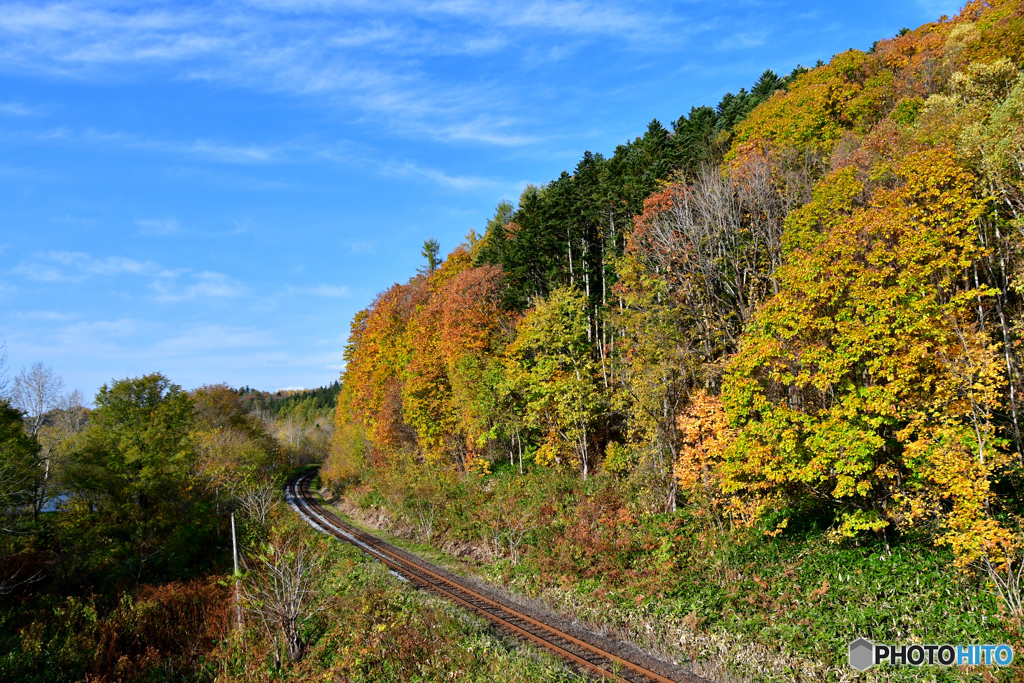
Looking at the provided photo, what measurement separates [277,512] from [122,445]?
13223 mm

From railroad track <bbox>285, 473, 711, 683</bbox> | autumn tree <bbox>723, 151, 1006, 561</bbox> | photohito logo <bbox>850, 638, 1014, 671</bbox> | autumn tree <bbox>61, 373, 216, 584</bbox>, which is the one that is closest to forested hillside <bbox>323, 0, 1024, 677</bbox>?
autumn tree <bbox>723, 151, 1006, 561</bbox>

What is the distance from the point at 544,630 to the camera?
15195 mm

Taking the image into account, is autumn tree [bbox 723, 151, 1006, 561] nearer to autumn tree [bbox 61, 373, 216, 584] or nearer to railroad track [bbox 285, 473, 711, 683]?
railroad track [bbox 285, 473, 711, 683]

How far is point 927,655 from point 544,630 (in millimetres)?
9215

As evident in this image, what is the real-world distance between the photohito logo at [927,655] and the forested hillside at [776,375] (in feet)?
1.12

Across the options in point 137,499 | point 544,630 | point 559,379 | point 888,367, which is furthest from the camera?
point 137,499

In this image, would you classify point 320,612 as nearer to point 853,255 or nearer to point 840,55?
point 853,255

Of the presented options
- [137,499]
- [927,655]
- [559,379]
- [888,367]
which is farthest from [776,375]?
[137,499]

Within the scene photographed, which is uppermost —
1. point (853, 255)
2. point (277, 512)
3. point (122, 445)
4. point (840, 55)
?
point (840, 55)

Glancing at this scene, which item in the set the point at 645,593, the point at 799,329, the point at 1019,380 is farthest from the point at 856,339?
the point at 645,593

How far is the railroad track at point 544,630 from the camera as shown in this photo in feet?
39.4

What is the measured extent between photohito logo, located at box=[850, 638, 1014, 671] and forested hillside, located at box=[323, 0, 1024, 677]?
0.34 meters

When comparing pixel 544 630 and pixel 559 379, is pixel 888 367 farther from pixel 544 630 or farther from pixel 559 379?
pixel 559 379

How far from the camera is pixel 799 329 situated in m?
15.0
